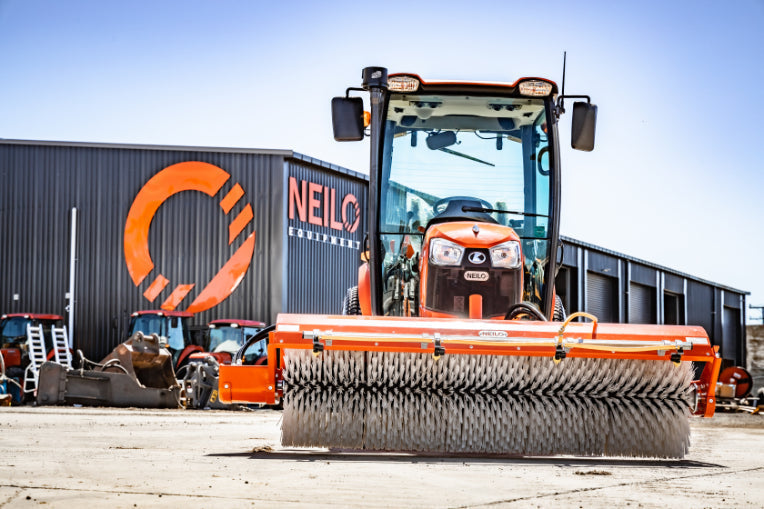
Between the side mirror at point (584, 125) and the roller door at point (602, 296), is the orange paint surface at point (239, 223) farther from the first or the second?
the side mirror at point (584, 125)

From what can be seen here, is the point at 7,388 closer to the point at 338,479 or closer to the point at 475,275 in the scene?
the point at 475,275

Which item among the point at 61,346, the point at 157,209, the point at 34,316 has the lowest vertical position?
the point at 61,346

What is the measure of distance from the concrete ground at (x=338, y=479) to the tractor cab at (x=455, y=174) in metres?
1.41

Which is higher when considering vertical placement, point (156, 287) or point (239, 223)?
point (239, 223)

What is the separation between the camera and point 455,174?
7277 millimetres

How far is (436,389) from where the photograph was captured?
575cm

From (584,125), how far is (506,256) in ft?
3.10

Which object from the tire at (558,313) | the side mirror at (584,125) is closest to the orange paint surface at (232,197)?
the tire at (558,313)

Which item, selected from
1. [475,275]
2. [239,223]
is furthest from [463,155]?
[239,223]

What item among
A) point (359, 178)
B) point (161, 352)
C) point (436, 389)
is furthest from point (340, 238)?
point (436, 389)

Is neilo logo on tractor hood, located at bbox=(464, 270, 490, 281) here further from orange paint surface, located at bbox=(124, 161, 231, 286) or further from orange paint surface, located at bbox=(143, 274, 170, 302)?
orange paint surface, located at bbox=(124, 161, 231, 286)

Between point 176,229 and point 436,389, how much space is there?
18135mm

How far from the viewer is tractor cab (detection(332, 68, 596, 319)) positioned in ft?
23.2

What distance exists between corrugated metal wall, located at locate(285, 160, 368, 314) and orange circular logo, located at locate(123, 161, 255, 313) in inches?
41.7
